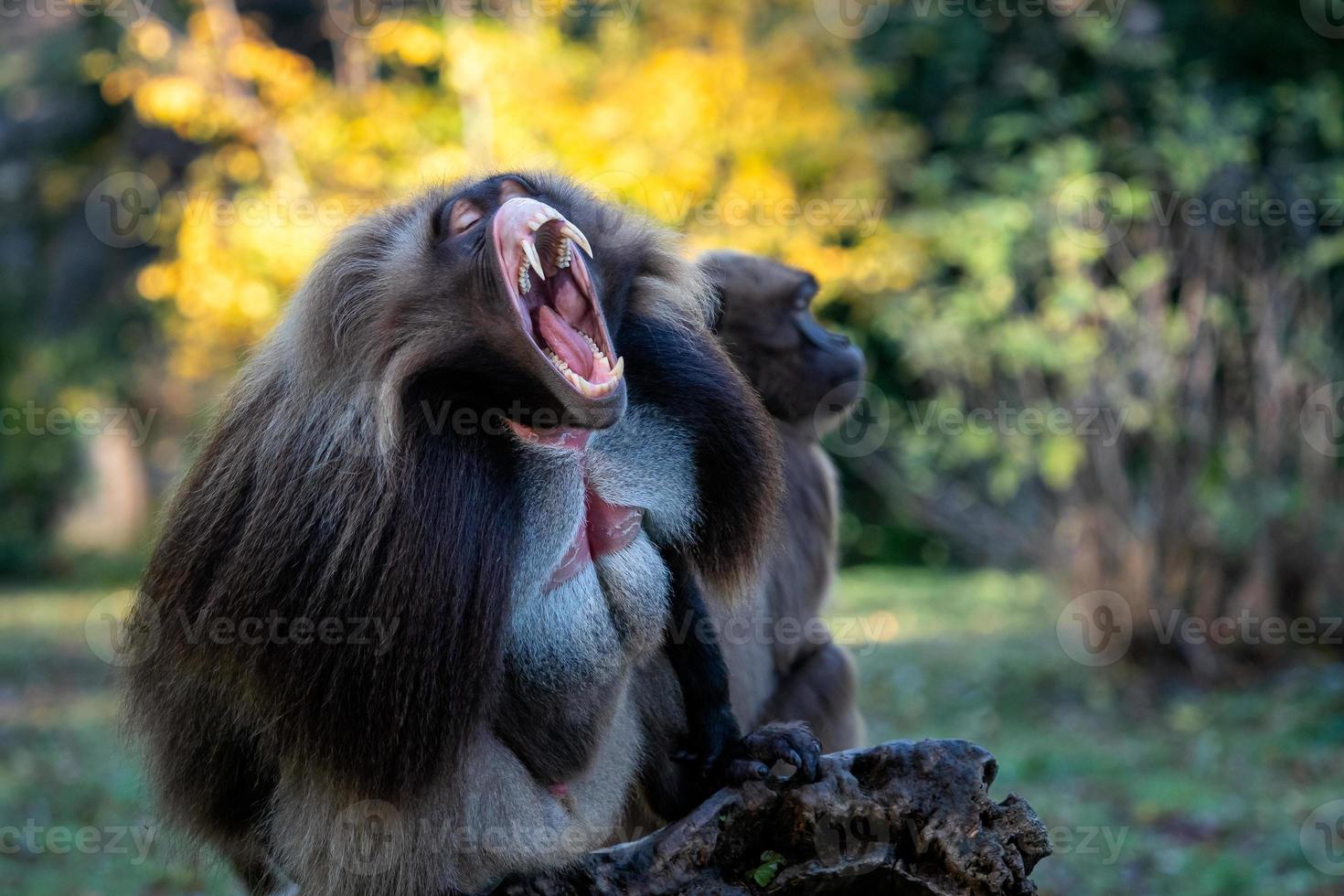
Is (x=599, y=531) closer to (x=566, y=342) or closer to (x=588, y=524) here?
(x=588, y=524)

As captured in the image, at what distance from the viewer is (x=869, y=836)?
2.98 m

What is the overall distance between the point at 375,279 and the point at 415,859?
3.79 feet

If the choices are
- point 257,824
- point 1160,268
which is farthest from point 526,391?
point 1160,268

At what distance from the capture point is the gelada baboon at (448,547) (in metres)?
2.57

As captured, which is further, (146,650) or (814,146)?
(814,146)

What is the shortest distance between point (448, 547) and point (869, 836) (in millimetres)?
1140

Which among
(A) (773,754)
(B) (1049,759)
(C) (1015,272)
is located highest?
(C) (1015,272)

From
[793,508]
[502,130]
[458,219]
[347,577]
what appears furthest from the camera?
[502,130]

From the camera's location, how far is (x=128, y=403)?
14.7 metres

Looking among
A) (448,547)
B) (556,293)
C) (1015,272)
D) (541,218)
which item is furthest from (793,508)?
(1015,272)

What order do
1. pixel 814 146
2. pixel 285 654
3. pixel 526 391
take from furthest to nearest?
1. pixel 814 146
2. pixel 526 391
3. pixel 285 654

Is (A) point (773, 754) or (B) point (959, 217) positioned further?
(B) point (959, 217)

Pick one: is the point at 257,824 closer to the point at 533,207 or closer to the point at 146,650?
the point at 146,650

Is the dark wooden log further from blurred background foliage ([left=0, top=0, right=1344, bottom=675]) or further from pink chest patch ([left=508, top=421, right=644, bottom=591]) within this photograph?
blurred background foliage ([left=0, top=0, right=1344, bottom=675])
